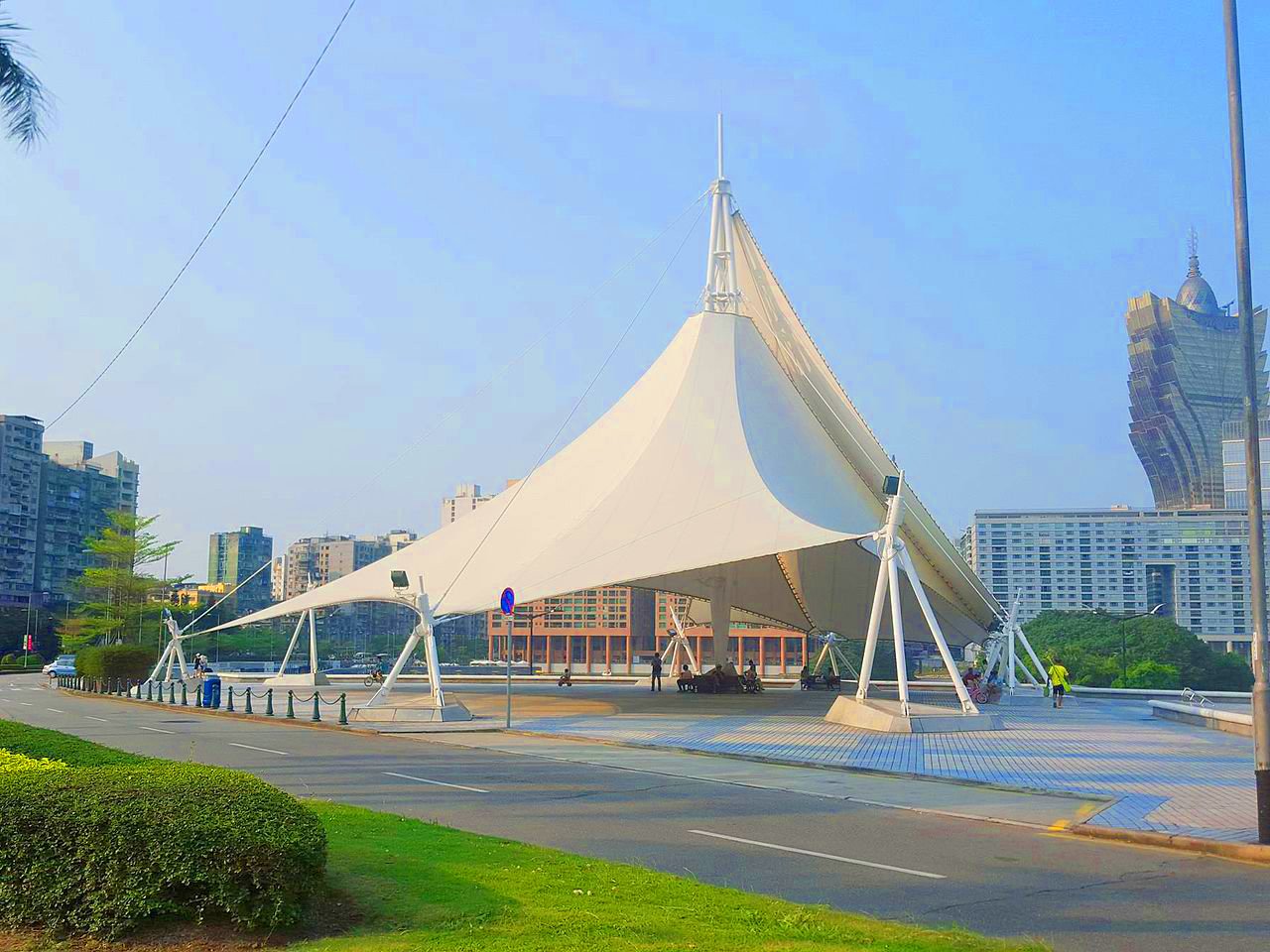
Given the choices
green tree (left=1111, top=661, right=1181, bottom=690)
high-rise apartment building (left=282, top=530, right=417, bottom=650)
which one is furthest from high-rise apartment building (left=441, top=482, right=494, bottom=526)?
green tree (left=1111, top=661, right=1181, bottom=690)

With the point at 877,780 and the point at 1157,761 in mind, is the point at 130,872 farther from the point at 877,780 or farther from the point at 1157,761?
the point at 1157,761

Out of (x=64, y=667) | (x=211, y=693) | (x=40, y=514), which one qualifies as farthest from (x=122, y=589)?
(x=40, y=514)

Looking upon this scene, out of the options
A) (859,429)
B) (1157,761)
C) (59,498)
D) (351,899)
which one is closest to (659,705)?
Answer: (859,429)

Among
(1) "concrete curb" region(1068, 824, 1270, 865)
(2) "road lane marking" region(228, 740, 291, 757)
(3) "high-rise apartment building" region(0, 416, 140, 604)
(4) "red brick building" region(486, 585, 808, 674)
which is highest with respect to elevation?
(3) "high-rise apartment building" region(0, 416, 140, 604)

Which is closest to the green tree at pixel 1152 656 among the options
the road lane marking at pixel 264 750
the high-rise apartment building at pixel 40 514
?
the road lane marking at pixel 264 750

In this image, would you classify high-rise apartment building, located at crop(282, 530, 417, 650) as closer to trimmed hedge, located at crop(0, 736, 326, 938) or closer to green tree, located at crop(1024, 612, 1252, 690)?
green tree, located at crop(1024, 612, 1252, 690)

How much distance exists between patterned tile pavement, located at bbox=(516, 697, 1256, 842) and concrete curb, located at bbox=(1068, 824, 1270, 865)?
35 centimetres

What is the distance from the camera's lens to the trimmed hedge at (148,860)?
19.8 ft

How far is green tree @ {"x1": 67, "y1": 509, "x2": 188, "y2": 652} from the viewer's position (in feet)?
183

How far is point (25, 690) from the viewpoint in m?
42.5

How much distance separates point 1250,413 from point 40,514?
117 metres

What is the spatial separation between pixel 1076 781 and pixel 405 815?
9501 millimetres

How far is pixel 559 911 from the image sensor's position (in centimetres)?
645

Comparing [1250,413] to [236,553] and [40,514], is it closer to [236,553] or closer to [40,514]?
[40,514]
